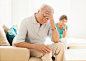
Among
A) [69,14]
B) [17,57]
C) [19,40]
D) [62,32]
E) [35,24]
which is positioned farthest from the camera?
[69,14]

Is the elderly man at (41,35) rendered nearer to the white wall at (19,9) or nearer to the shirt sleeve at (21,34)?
the shirt sleeve at (21,34)

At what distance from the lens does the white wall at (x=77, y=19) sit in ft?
13.6

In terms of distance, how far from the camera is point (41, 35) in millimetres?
1332

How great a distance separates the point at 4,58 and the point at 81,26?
390cm

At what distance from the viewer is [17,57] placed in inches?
41.4

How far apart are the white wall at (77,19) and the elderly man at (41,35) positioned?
307cm

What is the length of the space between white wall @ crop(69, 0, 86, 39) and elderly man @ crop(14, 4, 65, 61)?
307 cm

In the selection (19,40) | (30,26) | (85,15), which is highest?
(85,15)

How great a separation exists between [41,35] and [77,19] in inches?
130

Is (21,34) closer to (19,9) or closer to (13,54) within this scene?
(13,54)

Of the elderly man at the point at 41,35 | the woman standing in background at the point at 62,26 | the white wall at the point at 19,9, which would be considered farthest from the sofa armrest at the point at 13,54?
the white wall at the point at 19,9

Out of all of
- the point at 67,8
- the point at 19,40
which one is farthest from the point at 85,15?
the point at 19,40

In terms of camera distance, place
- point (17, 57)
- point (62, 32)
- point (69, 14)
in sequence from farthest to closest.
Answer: point (69, 14)
point (62, 32)
point (17, 57)

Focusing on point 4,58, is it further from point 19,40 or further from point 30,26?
point 30,26
